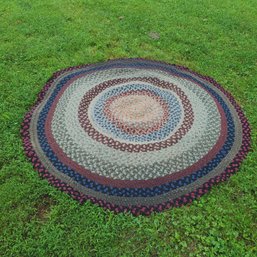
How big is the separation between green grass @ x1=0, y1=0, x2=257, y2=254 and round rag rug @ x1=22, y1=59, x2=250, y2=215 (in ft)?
0.49

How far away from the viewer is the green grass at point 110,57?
365 centimetres

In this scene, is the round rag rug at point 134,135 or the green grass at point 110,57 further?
the round rag rug at point 134,135

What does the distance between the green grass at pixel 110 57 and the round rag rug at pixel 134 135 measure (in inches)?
5.9

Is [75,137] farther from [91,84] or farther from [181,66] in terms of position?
[181,66]

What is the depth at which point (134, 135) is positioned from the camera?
4.71 m

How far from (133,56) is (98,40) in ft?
2.33

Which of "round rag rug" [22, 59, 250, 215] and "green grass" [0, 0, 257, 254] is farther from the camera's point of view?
"round rag rug" [22, 59, 250, 215]

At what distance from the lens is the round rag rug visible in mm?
4133

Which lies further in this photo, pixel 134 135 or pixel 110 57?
pixel 110 57

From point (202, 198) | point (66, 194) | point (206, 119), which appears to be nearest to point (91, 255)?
point (66, 194)

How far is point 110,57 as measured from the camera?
6.21m

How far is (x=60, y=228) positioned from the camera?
3.72 metres

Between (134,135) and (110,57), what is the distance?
193cm

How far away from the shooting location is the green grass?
3.65 meters
